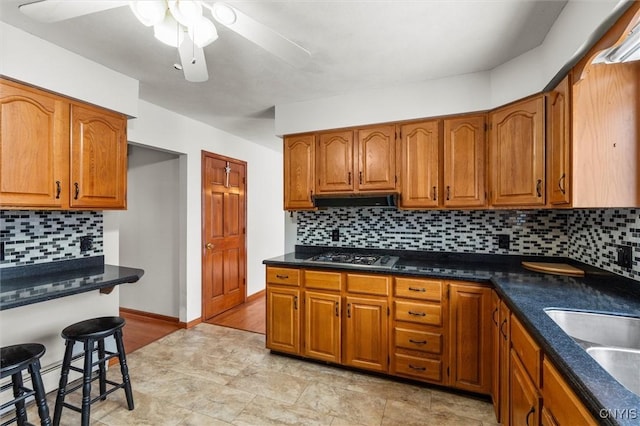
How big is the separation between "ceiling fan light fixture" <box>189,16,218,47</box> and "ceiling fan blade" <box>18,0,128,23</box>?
0.84 feet

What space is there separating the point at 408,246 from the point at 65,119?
289 centimetres

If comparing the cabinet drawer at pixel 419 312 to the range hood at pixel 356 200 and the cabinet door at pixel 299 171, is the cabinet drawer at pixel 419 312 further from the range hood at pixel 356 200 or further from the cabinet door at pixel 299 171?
the cabinet door at pixel 299 171

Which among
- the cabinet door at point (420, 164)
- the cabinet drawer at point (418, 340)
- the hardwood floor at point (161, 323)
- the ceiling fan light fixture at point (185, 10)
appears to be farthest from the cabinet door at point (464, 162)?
the hardwood floor at point (161, 323)

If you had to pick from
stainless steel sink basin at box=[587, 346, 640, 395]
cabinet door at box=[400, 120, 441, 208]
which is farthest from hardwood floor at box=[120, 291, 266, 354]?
stainless steel sink basin at box=[587, 346, 640, 395]

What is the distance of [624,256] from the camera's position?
165 centimetres

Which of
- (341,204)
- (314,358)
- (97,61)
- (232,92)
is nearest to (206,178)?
(232,92)

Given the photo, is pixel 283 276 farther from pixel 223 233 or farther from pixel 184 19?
pixel 184 19

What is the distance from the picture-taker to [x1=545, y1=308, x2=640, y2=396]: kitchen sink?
42.6 inches

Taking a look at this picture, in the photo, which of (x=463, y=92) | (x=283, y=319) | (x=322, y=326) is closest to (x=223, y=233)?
(x=283, y=319)

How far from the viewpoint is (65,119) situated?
6.71 ft

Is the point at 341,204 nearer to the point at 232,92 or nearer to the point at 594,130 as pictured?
the point at 232,92

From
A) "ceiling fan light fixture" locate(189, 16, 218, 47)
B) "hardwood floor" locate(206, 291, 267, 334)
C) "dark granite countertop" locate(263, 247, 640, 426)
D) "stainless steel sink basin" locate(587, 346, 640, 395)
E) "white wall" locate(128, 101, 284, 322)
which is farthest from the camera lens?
"hardwood floor" locate(206, 291, 267, 334)

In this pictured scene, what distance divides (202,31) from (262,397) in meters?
2.31

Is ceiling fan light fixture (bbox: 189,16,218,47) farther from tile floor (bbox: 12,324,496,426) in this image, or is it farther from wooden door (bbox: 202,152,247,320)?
wooden door (bbox: 202,152,247,320)
